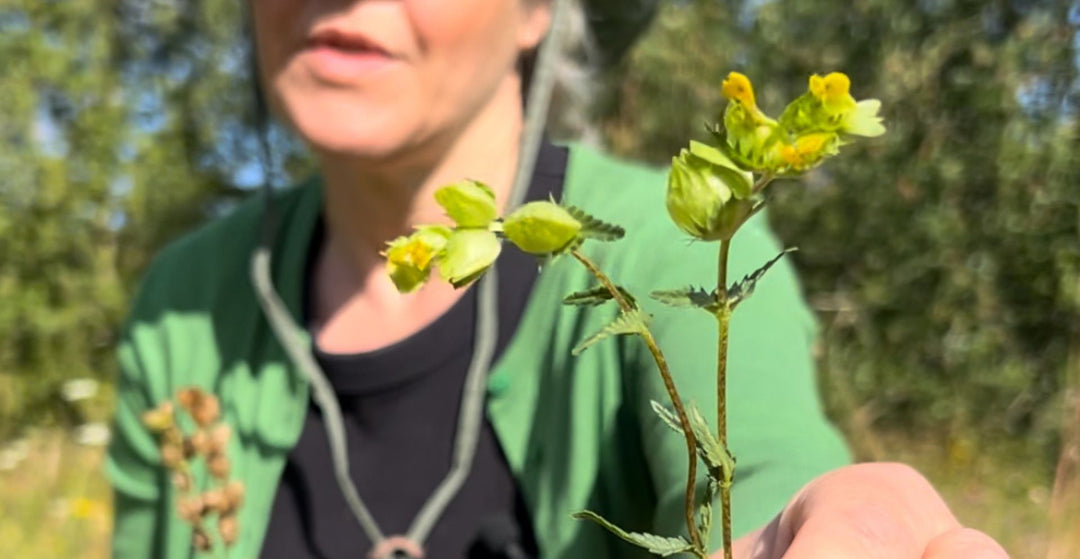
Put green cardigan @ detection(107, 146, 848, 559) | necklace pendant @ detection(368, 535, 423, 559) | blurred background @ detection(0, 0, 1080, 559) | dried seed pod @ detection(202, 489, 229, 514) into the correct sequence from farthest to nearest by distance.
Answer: blurred background @ detection(0, 0, 1080, 559)
necklace pendant @ detection(368, 535, 423, 559)
dried seed pod @ detection(202, 489, 229, 514)
green cardigan @ detection(107, 146, 848, 559)

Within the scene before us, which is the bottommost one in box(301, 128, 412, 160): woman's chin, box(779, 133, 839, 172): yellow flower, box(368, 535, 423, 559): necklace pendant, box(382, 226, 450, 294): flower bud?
box(368, 535, 423, 559): necklace pendant

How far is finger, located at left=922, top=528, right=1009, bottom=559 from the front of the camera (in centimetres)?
47

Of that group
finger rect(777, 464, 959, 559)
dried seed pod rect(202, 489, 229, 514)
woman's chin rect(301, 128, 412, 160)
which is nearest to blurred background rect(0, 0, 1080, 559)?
woman's chin rect(301, 128, 412, 160)

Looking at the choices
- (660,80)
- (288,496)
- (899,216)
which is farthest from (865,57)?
(288,496)

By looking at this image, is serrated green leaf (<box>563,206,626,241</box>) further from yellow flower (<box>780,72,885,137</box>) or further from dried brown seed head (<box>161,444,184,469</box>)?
A: dried brown seed head (<box>161,444,184,469</box>)

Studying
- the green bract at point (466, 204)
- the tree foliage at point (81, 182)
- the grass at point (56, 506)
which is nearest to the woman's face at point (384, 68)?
the green bract at point (466, 204)

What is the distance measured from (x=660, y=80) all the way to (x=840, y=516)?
360cm

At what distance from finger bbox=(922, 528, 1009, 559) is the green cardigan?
0.24m

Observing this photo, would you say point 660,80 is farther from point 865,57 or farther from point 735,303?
point 735,303

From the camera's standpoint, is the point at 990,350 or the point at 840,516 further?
the point at 990,350

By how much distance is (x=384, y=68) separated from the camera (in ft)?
4.06

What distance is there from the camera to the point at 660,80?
4.01 m

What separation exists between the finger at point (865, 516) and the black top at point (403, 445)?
701mm

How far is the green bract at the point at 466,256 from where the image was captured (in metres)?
0.37
